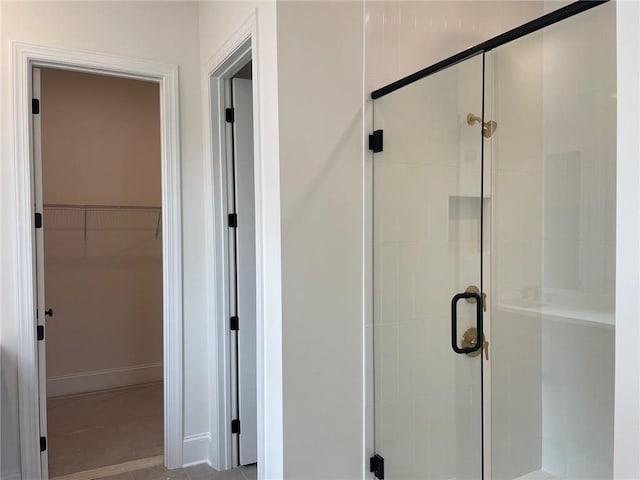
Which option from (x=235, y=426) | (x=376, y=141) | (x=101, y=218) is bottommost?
(x=235, y=426)

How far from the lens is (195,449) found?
2.77 m

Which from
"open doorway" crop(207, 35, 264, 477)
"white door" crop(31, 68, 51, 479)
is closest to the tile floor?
"open doorway" crop(207, 35, 264, 477)

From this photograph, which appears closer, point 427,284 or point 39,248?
point 427,284

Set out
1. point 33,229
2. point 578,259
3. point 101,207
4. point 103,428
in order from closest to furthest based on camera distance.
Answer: point 578,259 → point 33,229 → point 103,428 → point 101,207

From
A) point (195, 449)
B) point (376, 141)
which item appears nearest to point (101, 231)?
point (195, 449)

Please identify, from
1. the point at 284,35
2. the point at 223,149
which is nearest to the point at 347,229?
the point at 284,35

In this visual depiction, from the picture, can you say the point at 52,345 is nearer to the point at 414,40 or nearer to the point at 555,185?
the point at 414,40

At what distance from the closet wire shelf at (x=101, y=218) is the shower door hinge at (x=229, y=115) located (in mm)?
1776

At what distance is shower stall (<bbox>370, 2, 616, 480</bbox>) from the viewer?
6.40 ft

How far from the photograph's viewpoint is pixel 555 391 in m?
2.43

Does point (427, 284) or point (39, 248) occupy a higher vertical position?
point (39, 248)

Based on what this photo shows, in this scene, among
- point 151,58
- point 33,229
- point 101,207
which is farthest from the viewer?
point 101,207

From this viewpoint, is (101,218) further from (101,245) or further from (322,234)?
(322,234)

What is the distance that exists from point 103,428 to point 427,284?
8.64 feet
